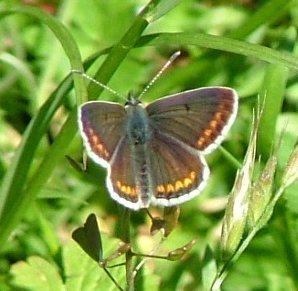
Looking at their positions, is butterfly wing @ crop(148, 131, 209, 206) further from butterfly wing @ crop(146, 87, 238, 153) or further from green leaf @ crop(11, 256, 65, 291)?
green leaf @ crop(11, 256, 65, 291)

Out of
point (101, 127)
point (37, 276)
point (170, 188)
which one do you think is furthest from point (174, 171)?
point (37, 276)

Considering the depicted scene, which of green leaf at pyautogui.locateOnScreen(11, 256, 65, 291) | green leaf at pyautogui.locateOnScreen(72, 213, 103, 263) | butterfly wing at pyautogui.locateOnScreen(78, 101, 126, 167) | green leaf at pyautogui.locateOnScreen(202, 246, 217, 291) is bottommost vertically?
green leaf at pyautogui.locateOnScreen(11, 256, 65, 291)

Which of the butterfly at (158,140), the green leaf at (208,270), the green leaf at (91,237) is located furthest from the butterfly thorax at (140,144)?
the green leaf at (208,270)

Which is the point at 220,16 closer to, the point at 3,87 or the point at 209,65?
the point at 209,65

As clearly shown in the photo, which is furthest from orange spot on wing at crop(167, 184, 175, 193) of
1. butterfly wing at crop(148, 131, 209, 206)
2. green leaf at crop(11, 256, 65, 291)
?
green leaf at crop(11, 256, 65, 291)

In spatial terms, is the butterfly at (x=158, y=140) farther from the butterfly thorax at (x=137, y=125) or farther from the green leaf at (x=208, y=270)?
the green leaf at (x=208, y=270)

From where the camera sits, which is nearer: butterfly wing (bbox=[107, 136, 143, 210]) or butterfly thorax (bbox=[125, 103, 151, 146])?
butterfly wing (bbox=[107, 136, 143, 210])

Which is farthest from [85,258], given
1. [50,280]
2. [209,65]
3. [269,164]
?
[209,65]
